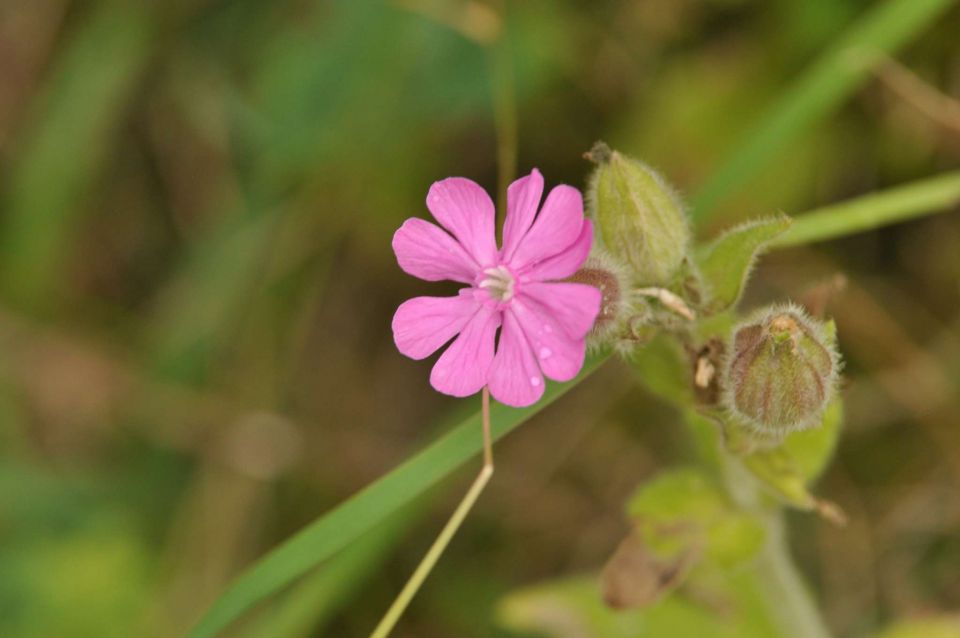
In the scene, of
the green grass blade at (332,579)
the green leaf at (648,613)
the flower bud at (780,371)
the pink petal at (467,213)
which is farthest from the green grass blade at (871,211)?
the green grass blade at (332,579)

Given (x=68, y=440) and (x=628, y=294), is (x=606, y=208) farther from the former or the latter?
(x=68, y=440)

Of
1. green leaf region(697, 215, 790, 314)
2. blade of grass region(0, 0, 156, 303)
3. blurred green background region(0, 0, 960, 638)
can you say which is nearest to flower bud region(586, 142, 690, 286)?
green leaf region(697, 215, 790, 314)

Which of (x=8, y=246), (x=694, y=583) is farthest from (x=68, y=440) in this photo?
(x=694, y=583)

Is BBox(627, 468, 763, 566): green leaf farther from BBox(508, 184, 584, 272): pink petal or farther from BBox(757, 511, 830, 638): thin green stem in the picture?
BBox(508, 184, 584, 272): pink petal

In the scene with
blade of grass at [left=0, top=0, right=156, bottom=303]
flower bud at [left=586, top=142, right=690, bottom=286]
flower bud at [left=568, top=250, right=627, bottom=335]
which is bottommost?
flower bud at [left=568, top=250, right=627, bottom=335]

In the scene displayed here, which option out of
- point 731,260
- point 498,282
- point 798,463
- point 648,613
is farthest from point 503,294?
point 648,613

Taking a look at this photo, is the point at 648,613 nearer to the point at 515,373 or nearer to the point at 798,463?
the point at 798,463

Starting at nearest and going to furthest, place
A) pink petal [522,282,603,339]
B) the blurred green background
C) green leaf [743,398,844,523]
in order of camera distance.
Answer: pink petal [522,282,603,339] → green leaf [743,398,844,523] → the blurred green background
